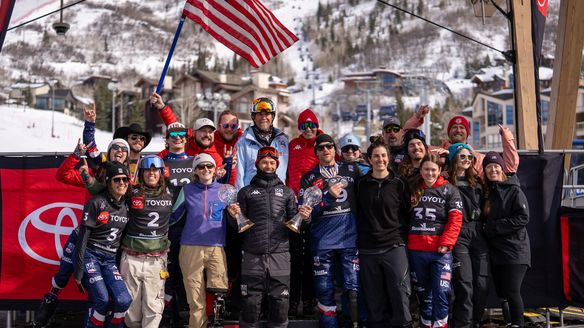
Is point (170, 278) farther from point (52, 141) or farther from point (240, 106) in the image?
point (240, 106)

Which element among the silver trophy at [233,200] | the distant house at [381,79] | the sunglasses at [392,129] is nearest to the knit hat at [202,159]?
the silver trophy at [233,200]

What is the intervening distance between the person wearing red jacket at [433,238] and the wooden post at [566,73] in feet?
14.5

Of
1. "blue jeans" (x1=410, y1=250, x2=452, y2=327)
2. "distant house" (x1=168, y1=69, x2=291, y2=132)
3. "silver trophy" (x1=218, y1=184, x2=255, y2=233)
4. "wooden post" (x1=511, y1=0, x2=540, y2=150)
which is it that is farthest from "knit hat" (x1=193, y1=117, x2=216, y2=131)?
"distant house" (x1=168, y1=69, x2=291, y2=132)

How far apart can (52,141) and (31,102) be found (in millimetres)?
67298

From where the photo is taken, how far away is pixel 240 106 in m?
93.1

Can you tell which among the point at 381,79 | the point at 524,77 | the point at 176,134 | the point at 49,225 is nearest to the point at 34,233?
the point at 49,225

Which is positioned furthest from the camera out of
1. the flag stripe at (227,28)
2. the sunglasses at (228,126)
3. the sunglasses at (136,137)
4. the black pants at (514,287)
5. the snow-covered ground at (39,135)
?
the snow-covered ground at (39,135)

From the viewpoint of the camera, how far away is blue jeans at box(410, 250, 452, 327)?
19.8ft

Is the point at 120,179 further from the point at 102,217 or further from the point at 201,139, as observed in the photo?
the point at 201,139

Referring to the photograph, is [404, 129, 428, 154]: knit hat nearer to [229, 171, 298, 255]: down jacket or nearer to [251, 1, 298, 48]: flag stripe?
[229, 171, 298, 255]: down jacket

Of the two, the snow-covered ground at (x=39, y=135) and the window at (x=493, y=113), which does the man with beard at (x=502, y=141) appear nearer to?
the snow-covered ground at (x=39, y=135)

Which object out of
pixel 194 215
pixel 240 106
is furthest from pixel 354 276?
pixel 240 106

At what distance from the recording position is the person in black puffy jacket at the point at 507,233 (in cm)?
636

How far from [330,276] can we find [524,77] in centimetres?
420
